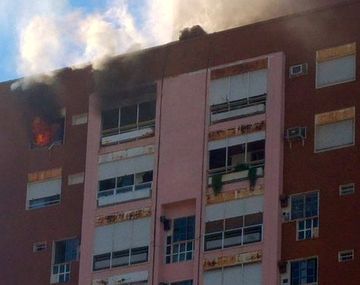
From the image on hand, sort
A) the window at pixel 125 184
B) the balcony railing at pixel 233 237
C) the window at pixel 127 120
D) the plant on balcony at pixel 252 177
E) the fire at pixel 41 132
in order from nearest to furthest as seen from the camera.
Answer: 1. the balcony railing at pixel 233 237
2. the plant on balcony at pixel 252 177
3. the window at pixel 125 184
4. the window at pixel 127 120
5. the fire at pixel 41 132

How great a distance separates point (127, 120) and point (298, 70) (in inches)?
319

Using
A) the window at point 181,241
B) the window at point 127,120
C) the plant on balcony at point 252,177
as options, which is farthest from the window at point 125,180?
the plant on balcony at point 252,177

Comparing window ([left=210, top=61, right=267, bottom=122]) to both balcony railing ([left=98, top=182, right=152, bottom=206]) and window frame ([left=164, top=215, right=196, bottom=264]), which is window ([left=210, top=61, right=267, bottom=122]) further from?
window frame ([left=164, top=215, right=196, bottom=264])

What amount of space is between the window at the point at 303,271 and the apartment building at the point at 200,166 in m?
0.05

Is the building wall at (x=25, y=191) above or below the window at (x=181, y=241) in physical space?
above

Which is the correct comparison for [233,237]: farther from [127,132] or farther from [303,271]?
[127,132]

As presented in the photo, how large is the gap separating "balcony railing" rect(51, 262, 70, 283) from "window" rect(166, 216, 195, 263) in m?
4.87

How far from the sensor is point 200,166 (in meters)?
75.6

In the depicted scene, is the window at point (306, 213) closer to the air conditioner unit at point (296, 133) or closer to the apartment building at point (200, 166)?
the apartment building at point (200, 166)

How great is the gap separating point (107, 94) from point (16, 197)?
6126 millimetres

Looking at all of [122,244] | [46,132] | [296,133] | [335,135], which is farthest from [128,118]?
[335,135]

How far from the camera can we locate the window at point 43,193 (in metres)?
79.9

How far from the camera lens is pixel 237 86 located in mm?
76188

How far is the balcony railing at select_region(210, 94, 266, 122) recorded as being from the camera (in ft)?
247
